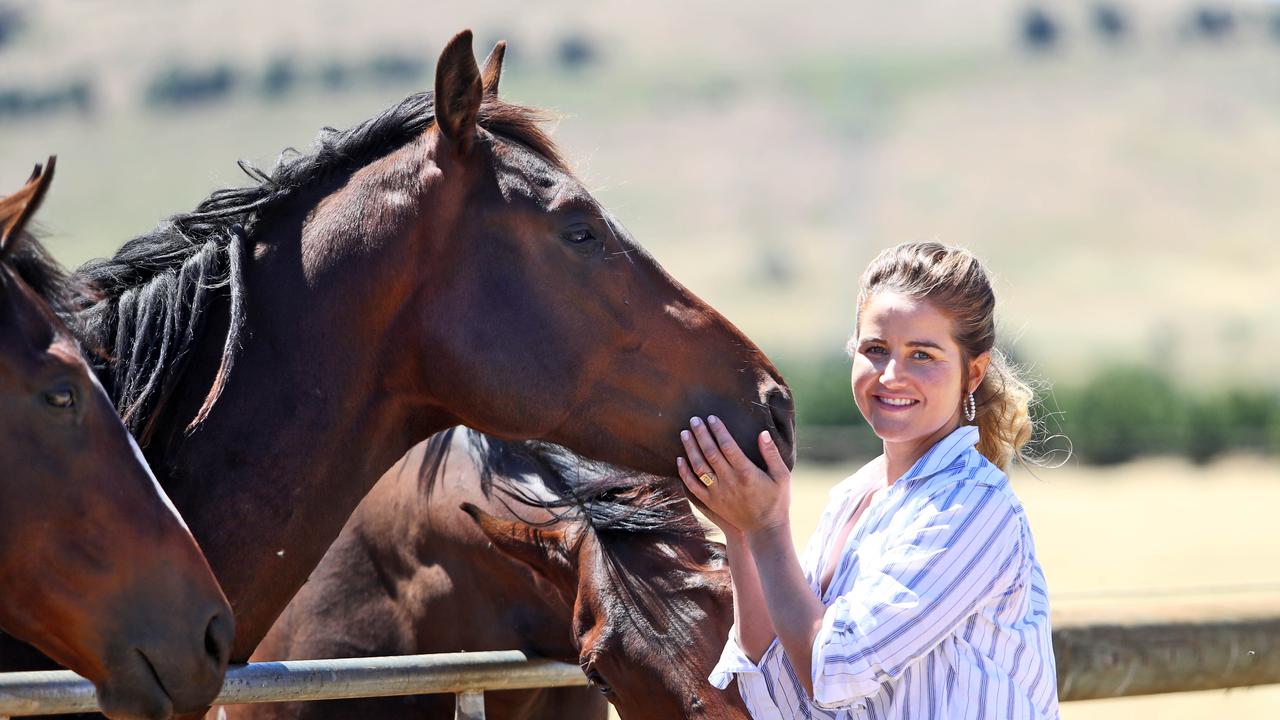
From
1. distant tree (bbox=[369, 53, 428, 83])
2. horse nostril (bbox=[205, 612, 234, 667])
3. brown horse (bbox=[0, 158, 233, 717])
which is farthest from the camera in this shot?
distant tree (bbox=[369, 53, 428, 83])

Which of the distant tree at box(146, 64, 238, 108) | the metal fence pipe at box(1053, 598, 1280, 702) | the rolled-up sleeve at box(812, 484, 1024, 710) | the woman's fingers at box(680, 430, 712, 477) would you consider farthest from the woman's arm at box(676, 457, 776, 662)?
the distant tree at box(146, 64, 238, 108)

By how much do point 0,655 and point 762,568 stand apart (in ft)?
4.98

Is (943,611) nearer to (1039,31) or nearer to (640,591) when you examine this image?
(640,591)

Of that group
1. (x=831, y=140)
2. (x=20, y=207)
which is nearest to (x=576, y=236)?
(x=20, y=207)

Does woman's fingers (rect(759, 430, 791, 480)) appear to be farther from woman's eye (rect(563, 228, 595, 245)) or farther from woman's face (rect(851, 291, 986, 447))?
woman's eye (rect(563, 228, 595, 245))

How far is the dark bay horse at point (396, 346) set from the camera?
2.66m

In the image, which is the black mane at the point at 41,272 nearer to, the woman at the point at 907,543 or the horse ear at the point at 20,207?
the horse ear at the point at 20,207

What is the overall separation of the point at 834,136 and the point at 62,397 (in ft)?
298

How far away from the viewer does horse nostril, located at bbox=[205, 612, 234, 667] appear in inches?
86.0

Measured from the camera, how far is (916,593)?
2137mm

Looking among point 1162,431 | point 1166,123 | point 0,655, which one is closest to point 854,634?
point 0,655

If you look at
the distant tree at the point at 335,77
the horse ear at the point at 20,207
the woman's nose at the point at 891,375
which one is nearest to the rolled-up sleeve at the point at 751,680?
the woman's nose at the point at 891,375

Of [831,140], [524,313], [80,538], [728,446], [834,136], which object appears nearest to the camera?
[80,538]

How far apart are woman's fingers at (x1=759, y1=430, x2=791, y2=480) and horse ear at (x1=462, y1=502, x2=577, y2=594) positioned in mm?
875
